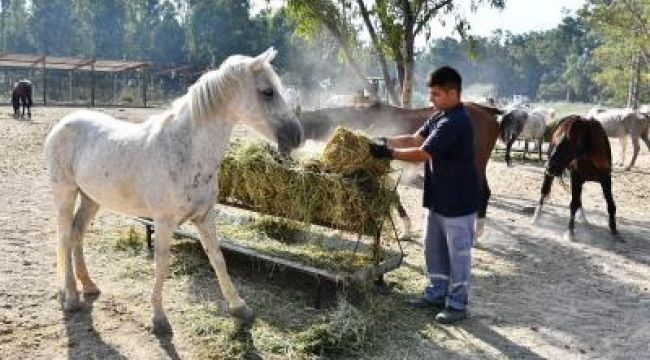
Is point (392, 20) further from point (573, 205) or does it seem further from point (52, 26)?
point (52, 26)

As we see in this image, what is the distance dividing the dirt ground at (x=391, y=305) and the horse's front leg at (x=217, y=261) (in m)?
0.13

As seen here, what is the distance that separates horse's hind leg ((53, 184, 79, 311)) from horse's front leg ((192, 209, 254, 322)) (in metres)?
1.19

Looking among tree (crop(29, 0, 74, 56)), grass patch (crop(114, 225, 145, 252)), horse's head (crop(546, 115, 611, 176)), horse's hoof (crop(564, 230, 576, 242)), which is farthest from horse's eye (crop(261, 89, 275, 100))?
tree (crop(29, 0, 74, 56))

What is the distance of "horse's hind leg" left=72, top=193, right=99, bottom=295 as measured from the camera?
501 centimetres

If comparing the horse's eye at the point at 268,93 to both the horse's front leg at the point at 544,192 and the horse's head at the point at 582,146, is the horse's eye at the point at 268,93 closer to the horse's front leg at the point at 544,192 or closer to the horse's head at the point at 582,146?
the horse's head at the point at 582,146

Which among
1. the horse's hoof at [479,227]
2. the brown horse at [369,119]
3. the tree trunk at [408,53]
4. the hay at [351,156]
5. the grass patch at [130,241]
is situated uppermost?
the tree trunk at [408,53]

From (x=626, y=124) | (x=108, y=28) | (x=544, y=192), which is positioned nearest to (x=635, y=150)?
(x=626, y=124)

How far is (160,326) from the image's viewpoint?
4332 mm

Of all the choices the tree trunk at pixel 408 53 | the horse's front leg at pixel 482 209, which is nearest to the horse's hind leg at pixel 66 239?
the horse's front leg at pixel 482 209

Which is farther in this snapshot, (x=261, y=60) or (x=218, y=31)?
(x=218, y=31)

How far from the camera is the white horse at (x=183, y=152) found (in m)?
4.05

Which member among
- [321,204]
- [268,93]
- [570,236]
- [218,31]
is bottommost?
[570,236]

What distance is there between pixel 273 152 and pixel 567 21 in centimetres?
10804

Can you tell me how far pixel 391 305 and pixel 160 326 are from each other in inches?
76.4
